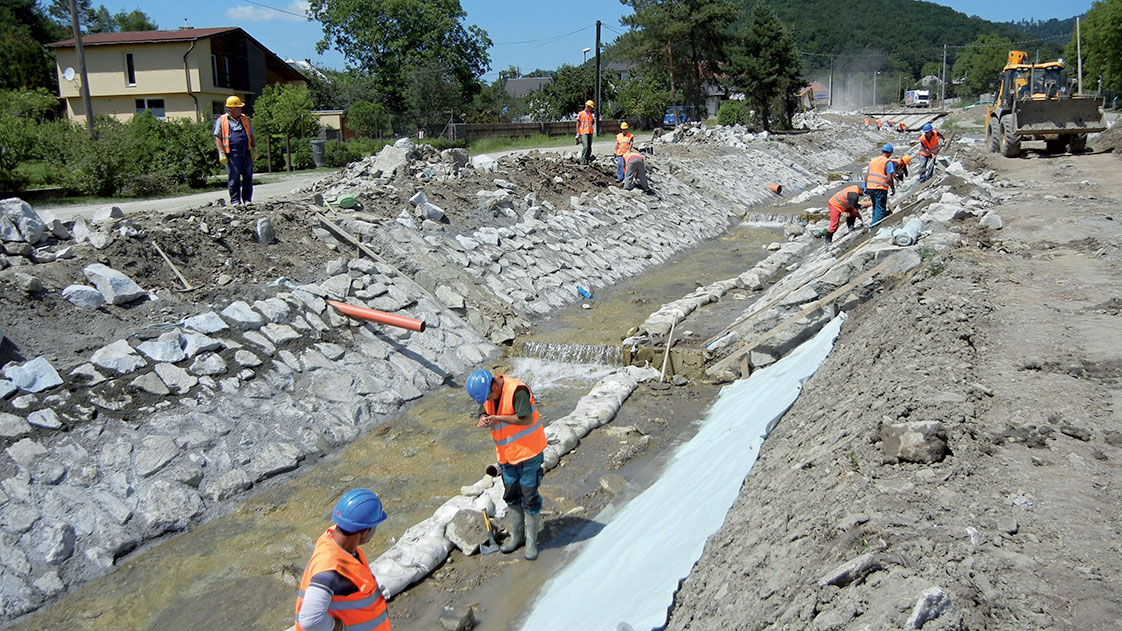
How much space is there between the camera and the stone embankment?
6871 mm

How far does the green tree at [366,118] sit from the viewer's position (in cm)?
3575

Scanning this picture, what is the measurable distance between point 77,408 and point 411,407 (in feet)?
11.9

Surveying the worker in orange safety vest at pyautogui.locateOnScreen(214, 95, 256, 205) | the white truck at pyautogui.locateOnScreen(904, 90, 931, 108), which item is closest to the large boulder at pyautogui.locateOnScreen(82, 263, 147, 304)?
the worker in orange safety vest at pyautogui.locateOnScreen(214, 95, 256, 205)

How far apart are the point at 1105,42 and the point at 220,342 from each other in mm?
56157

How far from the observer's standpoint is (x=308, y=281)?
10805 millimetres

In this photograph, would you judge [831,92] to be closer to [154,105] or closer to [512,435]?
[154,105]

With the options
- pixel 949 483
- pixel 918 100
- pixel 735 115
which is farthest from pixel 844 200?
pixel 918 100

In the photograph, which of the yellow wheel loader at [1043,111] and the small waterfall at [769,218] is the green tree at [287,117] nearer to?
the small waterfall at [769,218]

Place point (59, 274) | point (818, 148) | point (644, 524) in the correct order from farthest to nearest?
point (818, 148), point (59, 274), point (644, 524)

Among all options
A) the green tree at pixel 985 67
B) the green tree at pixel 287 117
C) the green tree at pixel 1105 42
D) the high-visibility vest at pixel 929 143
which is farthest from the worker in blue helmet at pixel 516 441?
the green tree at pixel 985 67

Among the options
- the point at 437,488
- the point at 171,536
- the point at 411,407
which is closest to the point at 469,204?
the point at 411,407

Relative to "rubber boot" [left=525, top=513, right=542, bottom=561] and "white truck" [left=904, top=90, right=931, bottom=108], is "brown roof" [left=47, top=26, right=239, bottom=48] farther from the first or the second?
"white truck" [left=904, top=90, right=931, bottom=108]

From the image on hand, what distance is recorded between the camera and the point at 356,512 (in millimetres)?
3701

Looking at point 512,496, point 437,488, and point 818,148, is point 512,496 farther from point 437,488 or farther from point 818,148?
point 818,148
